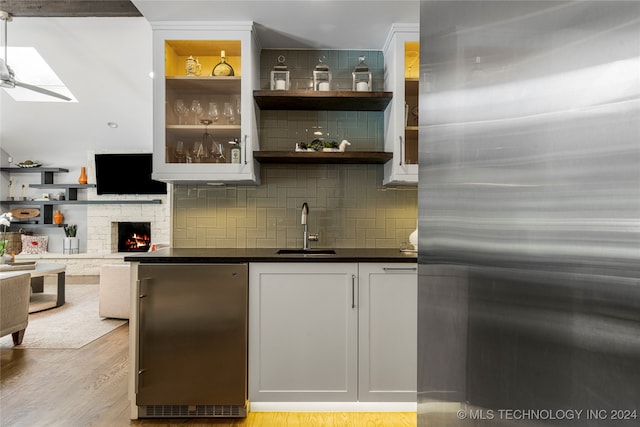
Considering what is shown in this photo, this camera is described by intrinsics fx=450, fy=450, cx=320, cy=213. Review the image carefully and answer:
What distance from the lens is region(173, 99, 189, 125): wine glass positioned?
2760 millimetres

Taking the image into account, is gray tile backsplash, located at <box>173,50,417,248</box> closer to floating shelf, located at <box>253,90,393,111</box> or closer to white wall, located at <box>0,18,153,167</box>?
floating shelf, located at <box>253,90,393,111</box>

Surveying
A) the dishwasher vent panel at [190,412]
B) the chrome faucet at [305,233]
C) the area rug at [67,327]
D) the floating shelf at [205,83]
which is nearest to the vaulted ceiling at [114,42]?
the floating shelf at [205,83]

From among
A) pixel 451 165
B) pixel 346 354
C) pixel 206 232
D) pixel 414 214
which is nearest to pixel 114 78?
pixel 206 232

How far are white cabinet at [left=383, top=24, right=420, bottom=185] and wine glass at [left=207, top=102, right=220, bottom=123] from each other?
108 centimetres

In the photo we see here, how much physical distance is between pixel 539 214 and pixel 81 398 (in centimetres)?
307

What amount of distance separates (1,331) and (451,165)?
13.8ft

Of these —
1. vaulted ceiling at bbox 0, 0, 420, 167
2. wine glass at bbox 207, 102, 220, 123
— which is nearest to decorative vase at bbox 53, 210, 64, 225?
A: vaulted ceiling at bbox 0, 0, 420, 167

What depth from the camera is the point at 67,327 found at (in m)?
4.25

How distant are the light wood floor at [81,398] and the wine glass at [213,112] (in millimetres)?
1727

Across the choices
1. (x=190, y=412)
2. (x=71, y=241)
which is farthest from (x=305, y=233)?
(x=71, y=241)

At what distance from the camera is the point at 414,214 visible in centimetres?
300

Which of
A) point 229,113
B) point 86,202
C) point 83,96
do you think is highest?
point 83,96

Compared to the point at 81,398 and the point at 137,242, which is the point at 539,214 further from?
the point at 137,242

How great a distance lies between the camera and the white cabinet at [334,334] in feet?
8.01
